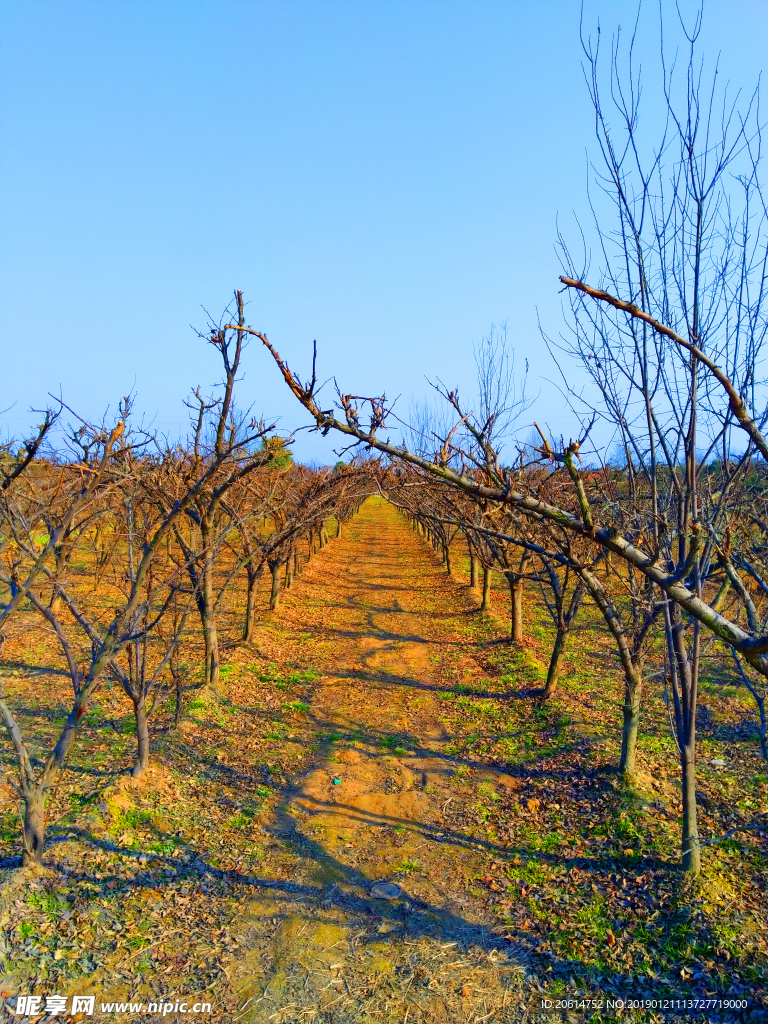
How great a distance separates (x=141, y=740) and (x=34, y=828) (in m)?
1.63

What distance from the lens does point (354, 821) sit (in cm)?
660

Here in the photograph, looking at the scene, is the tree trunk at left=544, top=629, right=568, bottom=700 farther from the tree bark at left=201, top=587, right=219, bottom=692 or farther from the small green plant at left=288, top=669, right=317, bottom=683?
the tree bark at left=201, top=587, right=219, bottom=692

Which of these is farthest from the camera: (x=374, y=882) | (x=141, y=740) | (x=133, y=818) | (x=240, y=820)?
(x=141, y=740)

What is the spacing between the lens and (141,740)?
21.5 ft

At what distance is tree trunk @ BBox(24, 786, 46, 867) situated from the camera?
191 inches

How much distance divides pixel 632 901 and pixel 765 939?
972mm

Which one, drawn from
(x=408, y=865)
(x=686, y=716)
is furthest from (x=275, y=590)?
(x=686, y=716)

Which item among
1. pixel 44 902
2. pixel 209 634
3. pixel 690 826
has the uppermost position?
pixel 209 634

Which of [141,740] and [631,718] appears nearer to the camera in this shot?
[141,740]

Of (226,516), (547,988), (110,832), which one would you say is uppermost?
(226,516)

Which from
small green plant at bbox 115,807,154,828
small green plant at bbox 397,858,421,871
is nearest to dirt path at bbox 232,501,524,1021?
small green plant at bbox 397,858,421,871

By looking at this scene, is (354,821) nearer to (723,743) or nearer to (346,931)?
(346,931)

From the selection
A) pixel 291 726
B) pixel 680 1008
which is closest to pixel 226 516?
pixel 291 726

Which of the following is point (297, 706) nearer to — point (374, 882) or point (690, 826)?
point (374, 882)
